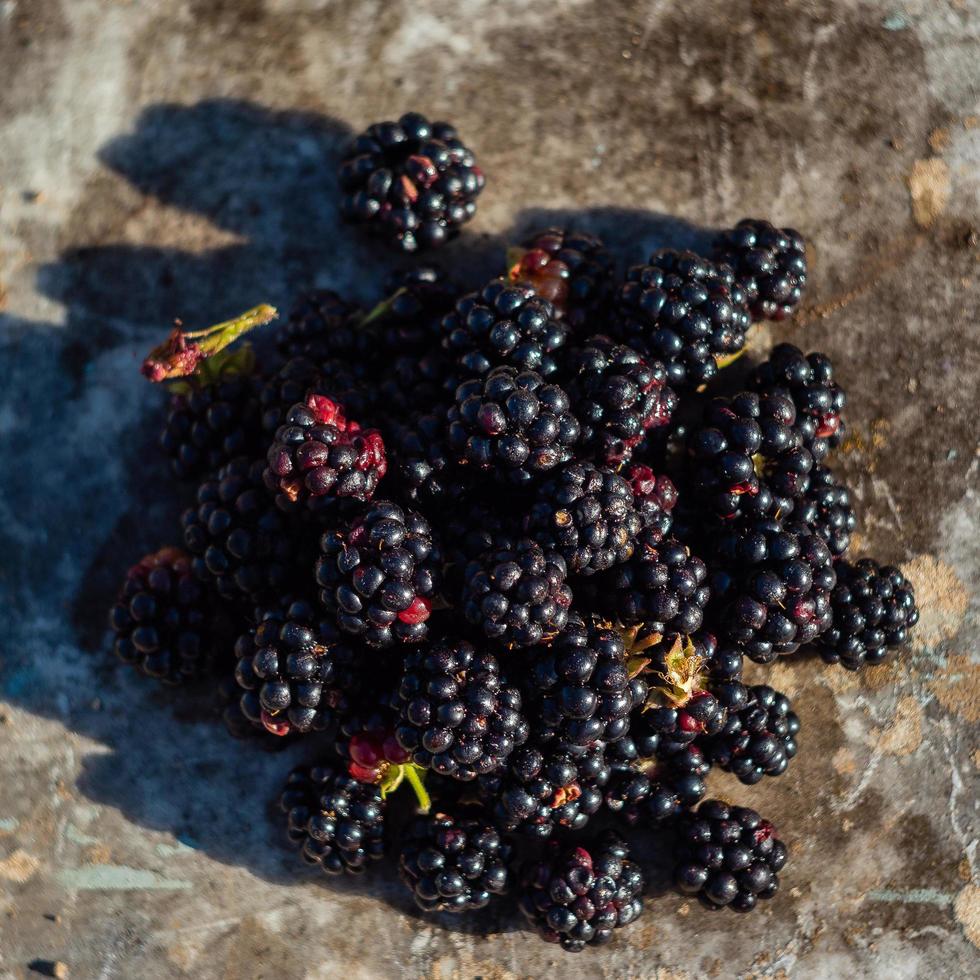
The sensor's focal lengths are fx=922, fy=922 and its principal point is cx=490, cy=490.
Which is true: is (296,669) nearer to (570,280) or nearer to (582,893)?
(582,893)

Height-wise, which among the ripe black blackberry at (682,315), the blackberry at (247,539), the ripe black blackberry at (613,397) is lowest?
Answer: the blackberry at (247,539)

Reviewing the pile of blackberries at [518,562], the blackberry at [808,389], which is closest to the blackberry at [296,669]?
the pile of blackberries at [518,562]

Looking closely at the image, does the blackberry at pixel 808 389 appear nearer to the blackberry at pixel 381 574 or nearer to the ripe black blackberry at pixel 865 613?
the ripe black blackberry at pixel 865 613

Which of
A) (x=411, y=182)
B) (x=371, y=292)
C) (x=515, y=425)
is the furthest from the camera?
(x=371, y=292)

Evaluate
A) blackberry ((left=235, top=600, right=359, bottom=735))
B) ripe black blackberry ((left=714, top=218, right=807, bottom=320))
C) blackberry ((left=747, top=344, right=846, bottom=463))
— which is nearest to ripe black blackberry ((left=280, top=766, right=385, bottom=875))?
blackberry ((left=235, top=600, right=359, bottom=735))

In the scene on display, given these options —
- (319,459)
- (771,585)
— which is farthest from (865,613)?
(319,459)

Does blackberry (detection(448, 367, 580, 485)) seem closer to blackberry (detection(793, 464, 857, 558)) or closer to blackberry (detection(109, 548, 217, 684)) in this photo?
blackberry (detection(793, 464, 857, 558))
